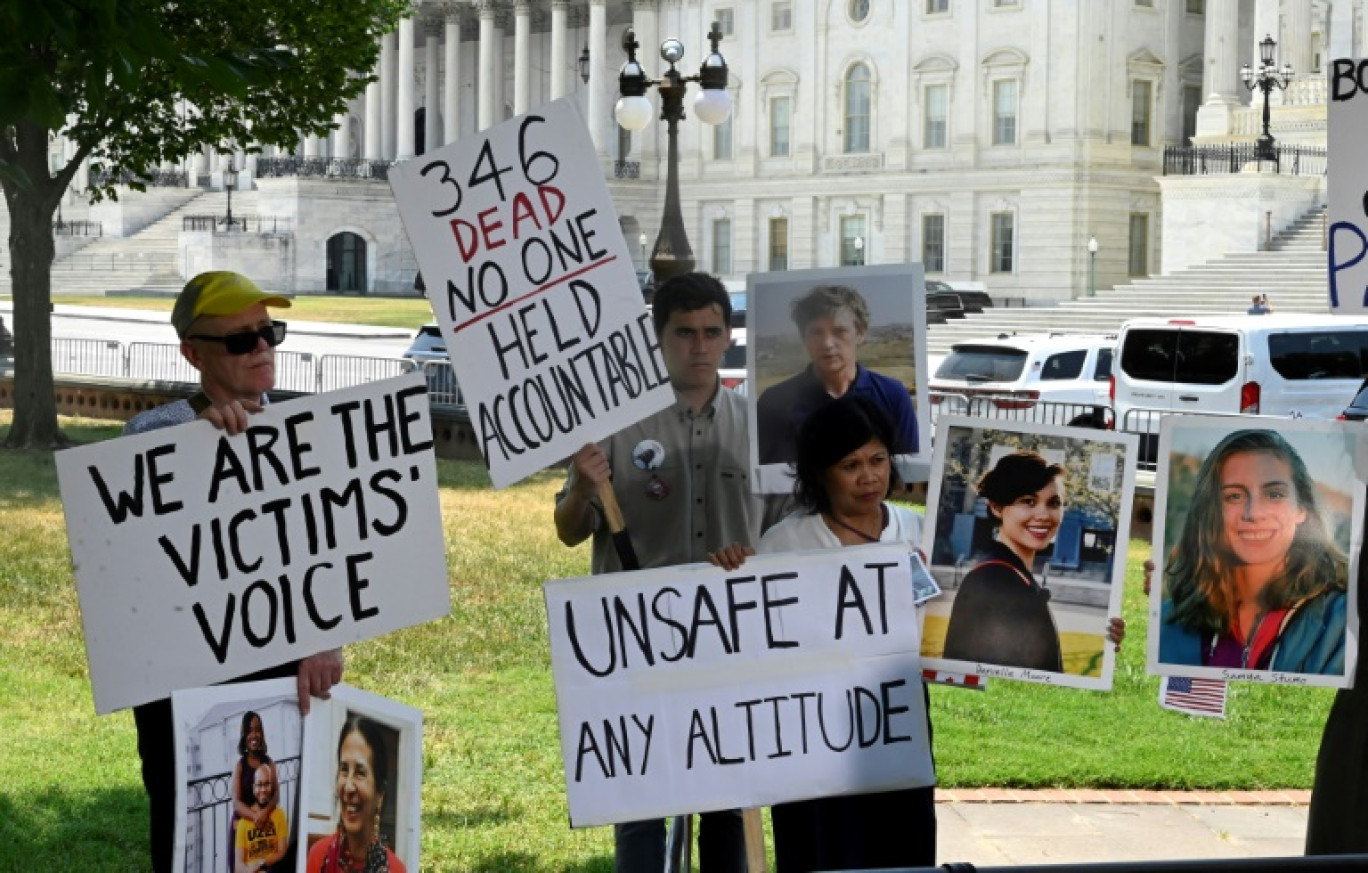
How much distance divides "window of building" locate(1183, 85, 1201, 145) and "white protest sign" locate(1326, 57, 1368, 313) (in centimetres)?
6522

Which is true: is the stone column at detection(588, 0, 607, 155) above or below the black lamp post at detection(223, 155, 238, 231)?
above

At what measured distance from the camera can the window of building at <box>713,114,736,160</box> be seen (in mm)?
80062

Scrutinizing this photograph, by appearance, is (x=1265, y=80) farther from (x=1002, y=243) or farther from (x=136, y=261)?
(x=136, y=261)

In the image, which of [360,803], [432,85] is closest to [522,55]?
[432,85]

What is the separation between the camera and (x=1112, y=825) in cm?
872

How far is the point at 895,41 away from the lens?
7344 cm

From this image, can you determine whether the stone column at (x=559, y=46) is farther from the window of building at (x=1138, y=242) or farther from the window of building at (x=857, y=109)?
the window of building at (x=1138, y=242)

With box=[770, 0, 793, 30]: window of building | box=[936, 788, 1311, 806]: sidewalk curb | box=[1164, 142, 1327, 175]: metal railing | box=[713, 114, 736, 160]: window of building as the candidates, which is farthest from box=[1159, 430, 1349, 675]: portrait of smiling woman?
box=[713, 114, 736, 160]: window of building

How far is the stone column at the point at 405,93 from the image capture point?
9125 cm

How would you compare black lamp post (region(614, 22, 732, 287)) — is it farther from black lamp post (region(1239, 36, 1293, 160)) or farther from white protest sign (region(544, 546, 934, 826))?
black lamp post (region(1239, 36, 1293, 160))

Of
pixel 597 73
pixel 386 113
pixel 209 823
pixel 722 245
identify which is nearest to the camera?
pixel 209 823

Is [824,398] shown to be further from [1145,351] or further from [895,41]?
[895,41]

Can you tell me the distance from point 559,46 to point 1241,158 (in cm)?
→ 3835

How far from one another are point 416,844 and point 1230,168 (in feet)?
177
